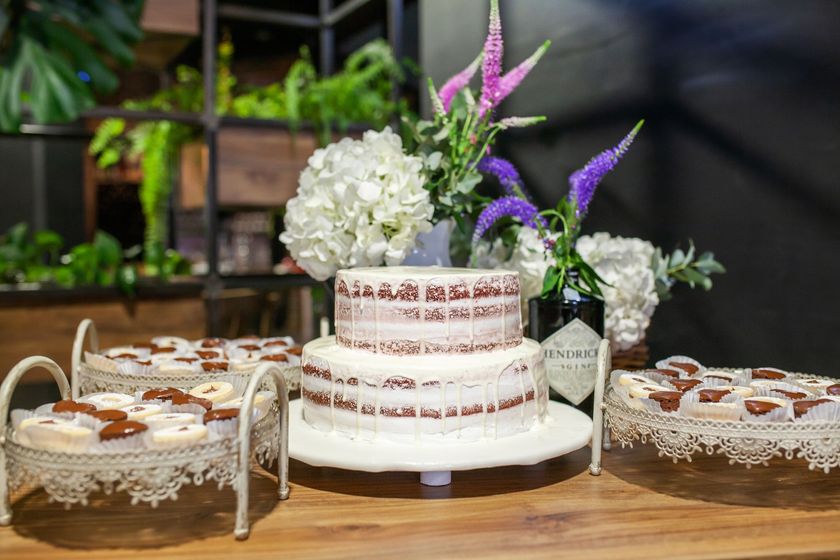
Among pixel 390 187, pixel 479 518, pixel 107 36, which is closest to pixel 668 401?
pixel 479 518

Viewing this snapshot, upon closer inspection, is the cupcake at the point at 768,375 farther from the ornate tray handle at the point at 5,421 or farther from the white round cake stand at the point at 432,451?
the ornate tray handle at the point at 5,421

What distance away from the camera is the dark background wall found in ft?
4.97

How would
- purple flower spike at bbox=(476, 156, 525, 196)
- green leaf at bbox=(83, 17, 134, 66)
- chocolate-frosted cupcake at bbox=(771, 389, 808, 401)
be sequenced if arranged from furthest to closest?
1. green leaf at bbox=(83, 17, 134, 66)
2. purple flower spike at bbox=(476, 156, 525, 196)
3. chocolate-frosted cupcake at bbox=(771, 389, 808, 401)

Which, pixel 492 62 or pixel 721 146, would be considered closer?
pixel 492 62

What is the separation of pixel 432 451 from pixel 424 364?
119 millimetres

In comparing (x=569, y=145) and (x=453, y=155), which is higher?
(x=569, y=145)

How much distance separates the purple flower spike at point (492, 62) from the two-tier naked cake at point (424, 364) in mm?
352

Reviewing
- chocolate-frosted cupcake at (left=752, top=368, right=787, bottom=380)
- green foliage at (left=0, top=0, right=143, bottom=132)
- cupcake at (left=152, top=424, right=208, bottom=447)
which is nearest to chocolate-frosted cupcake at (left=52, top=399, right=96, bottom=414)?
cupcake at (left=152, top=424, right=208, bottom=447)

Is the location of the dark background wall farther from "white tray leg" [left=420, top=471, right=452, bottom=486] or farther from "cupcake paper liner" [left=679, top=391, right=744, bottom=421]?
"white tray leg" [left=420, top=471, right=452, bottom=486]

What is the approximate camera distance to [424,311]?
1105mm

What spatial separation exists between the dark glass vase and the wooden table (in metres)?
0.19

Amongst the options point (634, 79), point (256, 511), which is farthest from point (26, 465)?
point (634, 79)

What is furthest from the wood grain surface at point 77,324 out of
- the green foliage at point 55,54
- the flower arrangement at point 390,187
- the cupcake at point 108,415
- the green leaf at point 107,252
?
the cupcake at point 108,415

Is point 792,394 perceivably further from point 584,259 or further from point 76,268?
point 76,268
